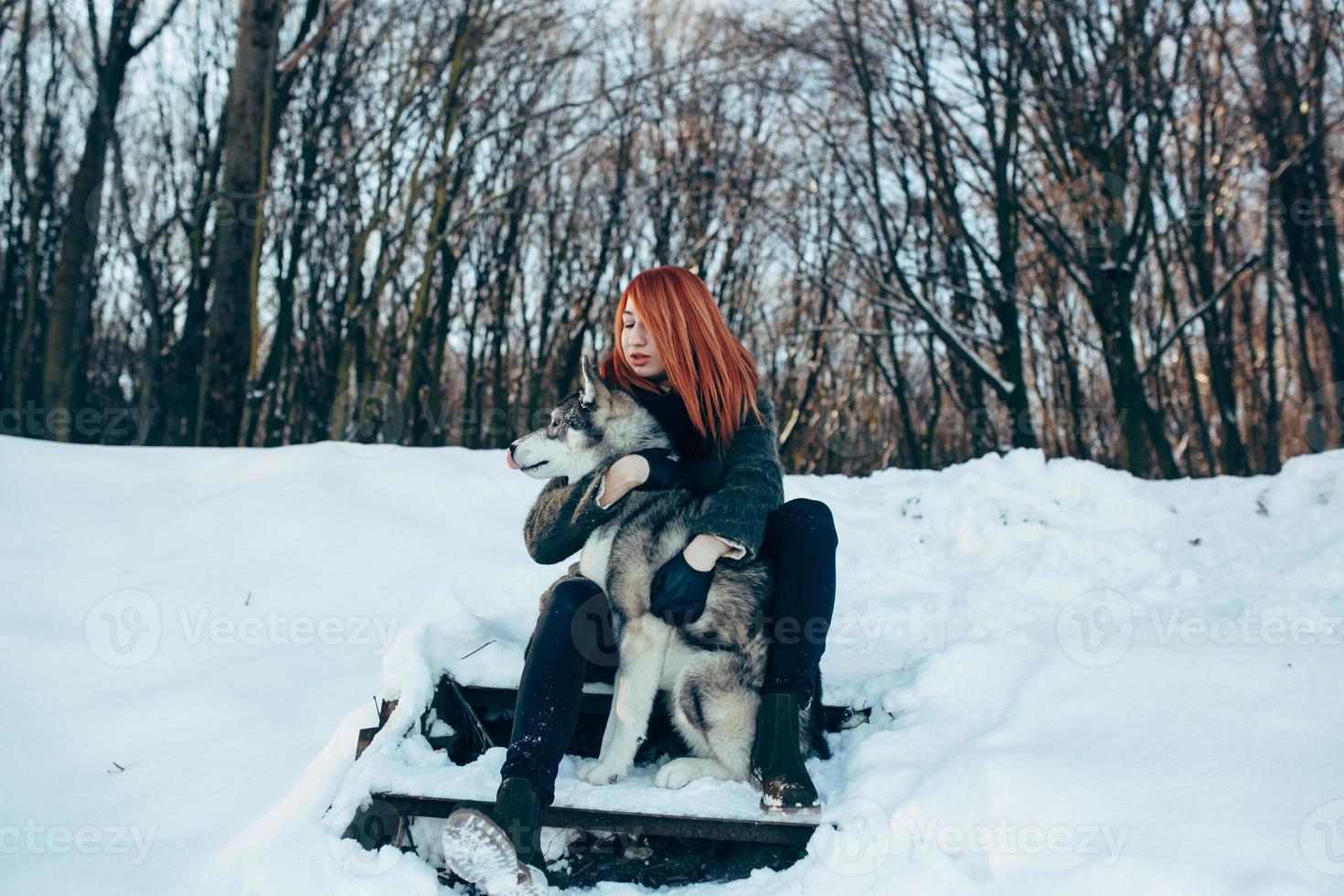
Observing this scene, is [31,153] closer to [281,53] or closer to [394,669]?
[281,53]

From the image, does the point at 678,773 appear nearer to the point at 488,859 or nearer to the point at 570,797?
the point at 570,797

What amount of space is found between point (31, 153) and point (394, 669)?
19762 millimetres

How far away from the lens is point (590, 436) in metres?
2.71

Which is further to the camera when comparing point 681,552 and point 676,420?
point 676,420

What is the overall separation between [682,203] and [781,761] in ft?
45.4

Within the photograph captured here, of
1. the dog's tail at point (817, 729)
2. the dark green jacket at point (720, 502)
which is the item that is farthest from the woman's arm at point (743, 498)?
the dog's tail at point (817, 729)

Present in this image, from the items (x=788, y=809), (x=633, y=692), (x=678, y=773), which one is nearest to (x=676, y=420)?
(x=633, y=692)

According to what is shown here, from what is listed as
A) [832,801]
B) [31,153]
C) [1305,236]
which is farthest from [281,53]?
[1305,236]

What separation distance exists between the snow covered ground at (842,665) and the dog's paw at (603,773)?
0.09 metres

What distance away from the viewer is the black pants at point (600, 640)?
217 centimetres

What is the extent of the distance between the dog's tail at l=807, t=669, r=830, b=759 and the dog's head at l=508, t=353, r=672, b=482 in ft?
2.92

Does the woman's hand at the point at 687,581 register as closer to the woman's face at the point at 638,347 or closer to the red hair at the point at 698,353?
the red hair at the point at 698,353

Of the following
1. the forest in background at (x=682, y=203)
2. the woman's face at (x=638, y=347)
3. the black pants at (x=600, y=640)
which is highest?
the forest in background at (x=682, y=203)

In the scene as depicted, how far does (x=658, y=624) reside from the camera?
7.98 feet
